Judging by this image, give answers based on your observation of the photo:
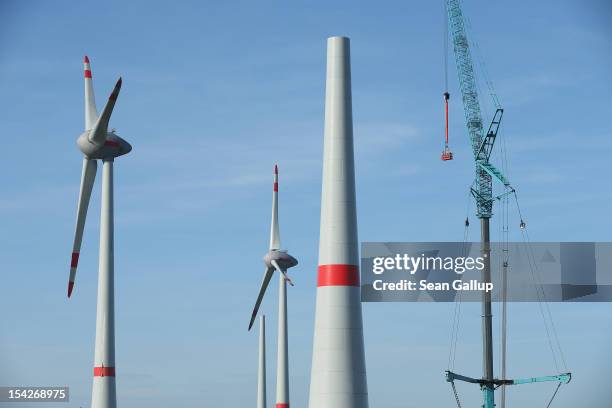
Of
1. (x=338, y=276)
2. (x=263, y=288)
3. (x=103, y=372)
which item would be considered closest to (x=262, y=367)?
(x=263, y=288)

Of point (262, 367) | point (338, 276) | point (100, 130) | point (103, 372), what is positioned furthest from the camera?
point (262, 367)

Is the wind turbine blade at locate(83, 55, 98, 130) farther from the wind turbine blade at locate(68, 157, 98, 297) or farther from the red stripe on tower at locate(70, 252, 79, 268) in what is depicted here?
the red stripe on tower at locate(70, 252, 79, 268)

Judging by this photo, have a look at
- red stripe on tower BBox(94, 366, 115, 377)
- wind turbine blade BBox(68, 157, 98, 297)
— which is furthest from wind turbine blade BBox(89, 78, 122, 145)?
red stripe on tower BBox(94, 366, 115, 377)

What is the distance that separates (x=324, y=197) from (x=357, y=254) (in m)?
3.92

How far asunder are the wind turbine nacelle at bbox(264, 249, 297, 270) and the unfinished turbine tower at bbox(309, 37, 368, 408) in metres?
90.7

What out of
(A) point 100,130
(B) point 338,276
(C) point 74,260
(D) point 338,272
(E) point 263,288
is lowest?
(B) point 338,276

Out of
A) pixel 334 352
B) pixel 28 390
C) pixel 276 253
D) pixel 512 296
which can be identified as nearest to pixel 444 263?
pixel 276 253

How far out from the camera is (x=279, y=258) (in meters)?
156

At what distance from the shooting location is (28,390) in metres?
132

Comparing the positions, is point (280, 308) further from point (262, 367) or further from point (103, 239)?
point (103, 239)

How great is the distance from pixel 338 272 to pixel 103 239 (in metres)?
41.5

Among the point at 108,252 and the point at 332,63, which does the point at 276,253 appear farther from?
the point at 332,63

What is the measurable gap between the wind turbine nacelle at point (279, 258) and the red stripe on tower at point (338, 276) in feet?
302

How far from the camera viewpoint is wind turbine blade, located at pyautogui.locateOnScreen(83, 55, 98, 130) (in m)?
106
